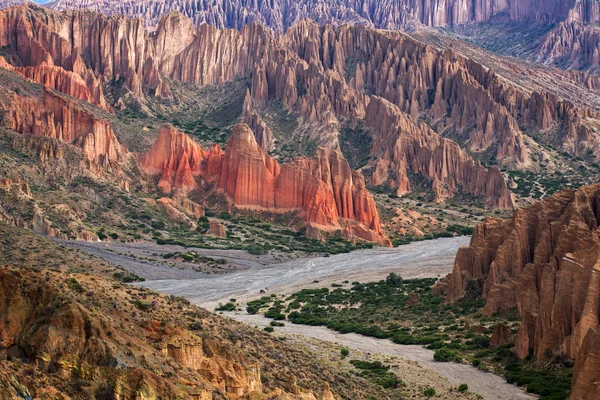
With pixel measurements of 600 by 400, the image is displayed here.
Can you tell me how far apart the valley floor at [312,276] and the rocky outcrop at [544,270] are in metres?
4.40

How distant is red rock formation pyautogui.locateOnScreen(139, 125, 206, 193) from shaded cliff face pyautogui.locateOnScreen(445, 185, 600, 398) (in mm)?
81817

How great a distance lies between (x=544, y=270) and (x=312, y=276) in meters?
57.8

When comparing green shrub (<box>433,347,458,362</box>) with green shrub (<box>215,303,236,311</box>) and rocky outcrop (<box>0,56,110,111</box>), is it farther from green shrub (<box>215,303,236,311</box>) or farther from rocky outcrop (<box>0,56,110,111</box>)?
rocky outcrop (<box>0,56,110,111</box>)

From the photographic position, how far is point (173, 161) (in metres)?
168

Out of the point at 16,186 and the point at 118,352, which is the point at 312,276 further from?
the point at 118,352

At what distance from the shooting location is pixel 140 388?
2898 centimetres

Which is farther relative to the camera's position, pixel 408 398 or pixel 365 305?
pixel 365 305

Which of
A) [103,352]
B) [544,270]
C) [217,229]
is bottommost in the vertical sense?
[217,229]

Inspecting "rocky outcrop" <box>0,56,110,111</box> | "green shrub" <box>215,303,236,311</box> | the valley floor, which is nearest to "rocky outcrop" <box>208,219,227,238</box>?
the valley floor

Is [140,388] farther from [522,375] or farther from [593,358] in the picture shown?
[522,375]

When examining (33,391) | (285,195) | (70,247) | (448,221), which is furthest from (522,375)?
(448,221)

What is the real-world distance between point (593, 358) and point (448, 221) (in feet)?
432

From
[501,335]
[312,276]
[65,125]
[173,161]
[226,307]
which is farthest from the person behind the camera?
[173,161]

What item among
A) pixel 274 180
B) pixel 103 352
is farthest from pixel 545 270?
pixel 274 180
